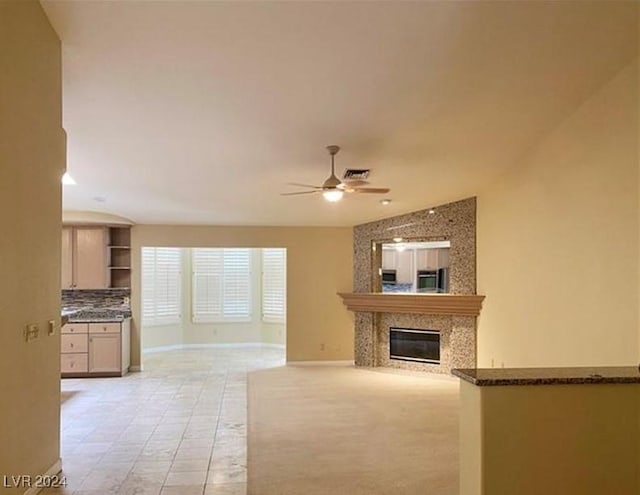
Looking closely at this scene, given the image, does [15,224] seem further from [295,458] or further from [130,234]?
[130,234]

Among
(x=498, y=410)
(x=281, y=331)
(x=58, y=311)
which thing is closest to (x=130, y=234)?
(x=281, y=331)

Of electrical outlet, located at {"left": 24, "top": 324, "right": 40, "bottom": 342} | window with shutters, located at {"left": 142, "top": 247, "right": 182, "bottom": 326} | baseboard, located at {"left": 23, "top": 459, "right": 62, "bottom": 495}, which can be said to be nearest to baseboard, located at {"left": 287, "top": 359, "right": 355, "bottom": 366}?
window with shutters, located at {"left": 142, "top": 247, "right": 182, "bottom": 326}

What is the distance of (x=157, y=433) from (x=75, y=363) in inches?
136

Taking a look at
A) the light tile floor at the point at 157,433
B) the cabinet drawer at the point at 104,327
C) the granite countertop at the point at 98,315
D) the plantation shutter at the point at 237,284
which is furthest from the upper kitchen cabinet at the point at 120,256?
the plantation shutter at the point at 237,284

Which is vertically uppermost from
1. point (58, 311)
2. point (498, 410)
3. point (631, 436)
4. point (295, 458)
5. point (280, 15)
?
point (280, 15)

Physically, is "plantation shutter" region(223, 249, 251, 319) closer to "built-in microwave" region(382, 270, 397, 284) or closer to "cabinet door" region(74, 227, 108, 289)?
"cabinet door" region(74, 227, 108, 289)

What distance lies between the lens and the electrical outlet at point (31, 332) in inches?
116

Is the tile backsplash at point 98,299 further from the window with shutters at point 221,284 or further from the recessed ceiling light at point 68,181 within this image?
the recessed ceiling light at point 68,181

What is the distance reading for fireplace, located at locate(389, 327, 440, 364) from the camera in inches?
300

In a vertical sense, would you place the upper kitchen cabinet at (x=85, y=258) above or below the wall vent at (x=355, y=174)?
below

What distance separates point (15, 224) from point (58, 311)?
102cm

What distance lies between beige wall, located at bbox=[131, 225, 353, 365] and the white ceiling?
2803 mm

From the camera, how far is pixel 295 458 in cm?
407

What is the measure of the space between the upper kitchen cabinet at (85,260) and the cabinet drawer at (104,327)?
68 cm
